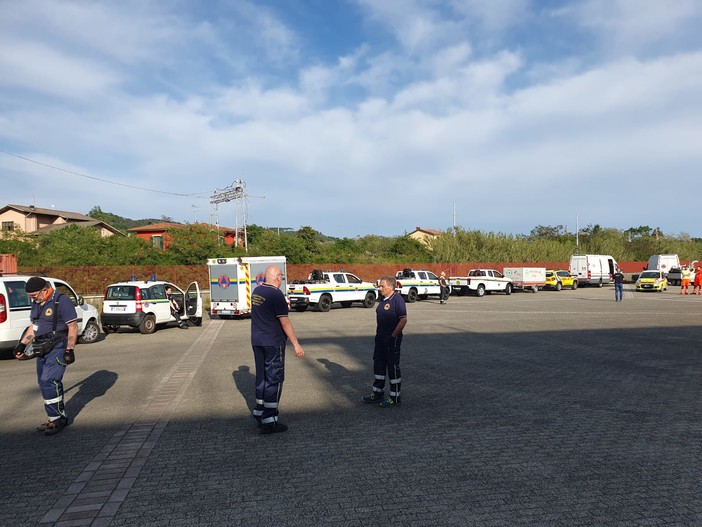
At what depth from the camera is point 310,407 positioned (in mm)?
7301

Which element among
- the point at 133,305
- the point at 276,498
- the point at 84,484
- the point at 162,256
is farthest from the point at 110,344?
the point at 162,256

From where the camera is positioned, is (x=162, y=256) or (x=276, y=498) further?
(x=162, y=256)

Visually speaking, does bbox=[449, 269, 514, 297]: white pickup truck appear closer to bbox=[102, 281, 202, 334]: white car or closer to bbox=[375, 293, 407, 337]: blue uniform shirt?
bbox=[102, 281, 202, 334]: white car

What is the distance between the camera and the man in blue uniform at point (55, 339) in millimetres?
6273

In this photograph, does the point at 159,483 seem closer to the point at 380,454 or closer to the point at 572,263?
the point at 380,454

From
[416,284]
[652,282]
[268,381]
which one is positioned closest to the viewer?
[268,381]

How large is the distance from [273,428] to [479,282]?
3268 centimetres

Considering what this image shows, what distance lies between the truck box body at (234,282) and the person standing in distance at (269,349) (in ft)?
48.1

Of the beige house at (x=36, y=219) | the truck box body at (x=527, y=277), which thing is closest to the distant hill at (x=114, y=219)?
the beige house at (x=36, y=219)

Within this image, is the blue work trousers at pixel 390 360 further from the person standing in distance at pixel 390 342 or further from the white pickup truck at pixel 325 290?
the white pickup truck at pixel 325 290

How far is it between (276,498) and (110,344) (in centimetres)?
1181

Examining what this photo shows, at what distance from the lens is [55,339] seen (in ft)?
20.8

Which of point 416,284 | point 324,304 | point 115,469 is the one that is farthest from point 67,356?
point 416,284

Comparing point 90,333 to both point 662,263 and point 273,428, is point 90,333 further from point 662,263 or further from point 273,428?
point 662,263
